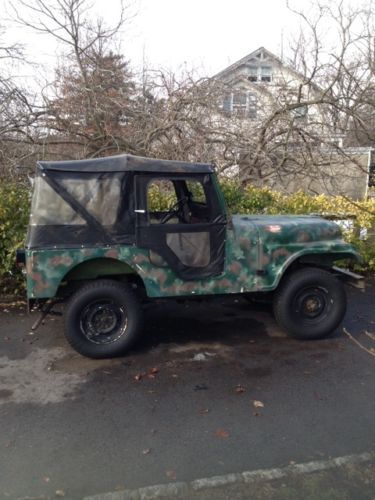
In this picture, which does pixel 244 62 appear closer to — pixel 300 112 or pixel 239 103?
pixel 239 103

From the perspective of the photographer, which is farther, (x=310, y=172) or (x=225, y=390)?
(x=310, y=172)

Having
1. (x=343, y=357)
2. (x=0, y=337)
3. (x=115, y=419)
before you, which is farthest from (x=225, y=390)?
(x=0, y=337)

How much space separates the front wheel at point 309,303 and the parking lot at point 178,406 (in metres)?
0.18

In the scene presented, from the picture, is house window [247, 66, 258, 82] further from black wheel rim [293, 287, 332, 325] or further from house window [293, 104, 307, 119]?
black wheel rim [293, 287, 332, 325]

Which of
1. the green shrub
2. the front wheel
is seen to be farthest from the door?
the green shrub

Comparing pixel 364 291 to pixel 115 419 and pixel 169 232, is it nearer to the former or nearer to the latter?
pixel 169 232

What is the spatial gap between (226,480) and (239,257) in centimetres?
243

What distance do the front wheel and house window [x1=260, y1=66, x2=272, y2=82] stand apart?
30.7ft

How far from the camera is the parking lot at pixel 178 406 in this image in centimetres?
290

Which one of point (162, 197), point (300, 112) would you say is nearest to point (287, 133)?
point (300, 112)

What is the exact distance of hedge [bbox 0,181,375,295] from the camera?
6250 mm

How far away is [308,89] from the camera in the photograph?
451 inches

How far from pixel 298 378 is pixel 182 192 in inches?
103

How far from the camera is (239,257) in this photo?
472cm
